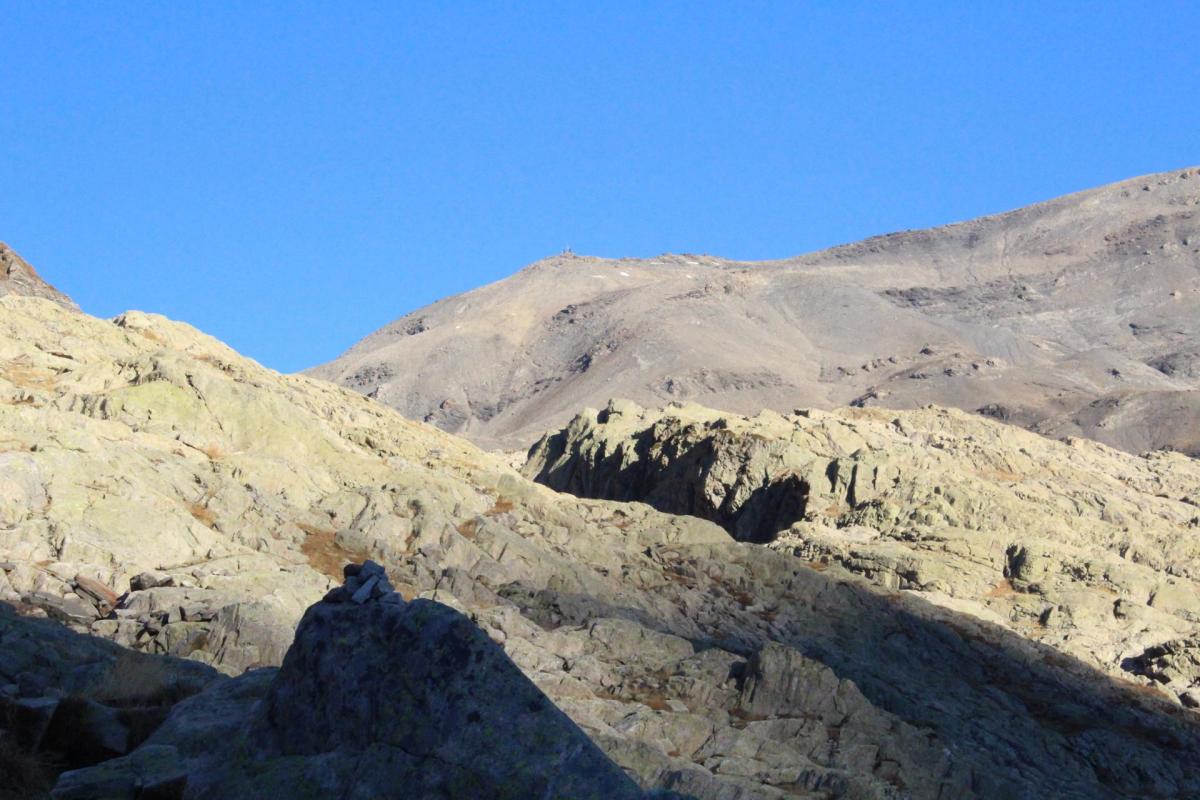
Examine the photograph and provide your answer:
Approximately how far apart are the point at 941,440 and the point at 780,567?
2992 centimetres

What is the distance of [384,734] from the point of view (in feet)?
25.8

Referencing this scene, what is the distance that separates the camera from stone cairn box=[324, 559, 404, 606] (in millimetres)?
8500

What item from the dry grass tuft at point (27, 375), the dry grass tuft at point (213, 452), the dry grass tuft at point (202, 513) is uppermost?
the dry grass tuft at point (27, 375)

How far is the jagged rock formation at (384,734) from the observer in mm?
7566

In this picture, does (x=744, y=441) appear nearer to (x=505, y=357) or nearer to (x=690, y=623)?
(x=690, y=623)

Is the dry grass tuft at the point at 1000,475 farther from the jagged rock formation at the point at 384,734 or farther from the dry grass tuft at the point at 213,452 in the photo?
the jagged rock formation at the point at 384,734

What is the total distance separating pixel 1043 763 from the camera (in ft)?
91.9

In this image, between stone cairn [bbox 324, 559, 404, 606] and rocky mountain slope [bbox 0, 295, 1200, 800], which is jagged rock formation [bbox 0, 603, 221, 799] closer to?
rocky mountain slope [bbox 0, 295, 1200, 800]

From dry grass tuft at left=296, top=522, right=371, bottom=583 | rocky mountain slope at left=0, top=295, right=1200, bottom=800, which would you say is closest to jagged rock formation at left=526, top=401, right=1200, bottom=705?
rocky mountain slope at left=0, top=295, right=1200, bottom=800

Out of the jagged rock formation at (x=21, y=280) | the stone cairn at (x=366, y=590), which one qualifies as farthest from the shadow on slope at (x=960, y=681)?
the jagged rock formation at (x=21, y=280)

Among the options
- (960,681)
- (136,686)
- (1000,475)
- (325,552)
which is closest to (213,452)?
(325,552)

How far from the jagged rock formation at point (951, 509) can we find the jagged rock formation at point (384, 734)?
3146 centimetres

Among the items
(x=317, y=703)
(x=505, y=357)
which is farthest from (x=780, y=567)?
(x=505, y=357)

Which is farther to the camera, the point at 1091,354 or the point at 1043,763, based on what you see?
the point at 1091,354
